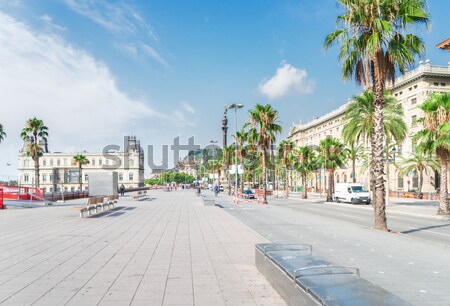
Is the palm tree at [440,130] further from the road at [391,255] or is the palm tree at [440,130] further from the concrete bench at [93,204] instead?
the concrete bench at [93,204]

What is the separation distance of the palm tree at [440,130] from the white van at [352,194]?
1507 cm

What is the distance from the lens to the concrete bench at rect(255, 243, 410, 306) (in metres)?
4.16

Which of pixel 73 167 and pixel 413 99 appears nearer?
pixel 413 99

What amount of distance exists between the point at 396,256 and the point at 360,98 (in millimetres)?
24814

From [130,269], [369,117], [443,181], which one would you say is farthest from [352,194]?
[130,269]

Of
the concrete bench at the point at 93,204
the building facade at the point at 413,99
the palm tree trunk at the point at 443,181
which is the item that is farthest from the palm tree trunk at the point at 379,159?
the building facade at the point at 413,99

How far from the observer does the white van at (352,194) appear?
39844mm

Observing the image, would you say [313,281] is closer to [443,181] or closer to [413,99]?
[443,181]

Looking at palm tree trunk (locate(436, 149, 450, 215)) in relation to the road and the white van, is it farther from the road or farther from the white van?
the white van

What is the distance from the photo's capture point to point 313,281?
4848 millimetres

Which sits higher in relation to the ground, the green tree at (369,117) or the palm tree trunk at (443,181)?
the green tree at (369,117)

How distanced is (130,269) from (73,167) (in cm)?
13605

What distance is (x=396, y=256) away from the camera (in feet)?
32.4

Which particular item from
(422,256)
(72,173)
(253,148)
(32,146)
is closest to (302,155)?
(253,148)
